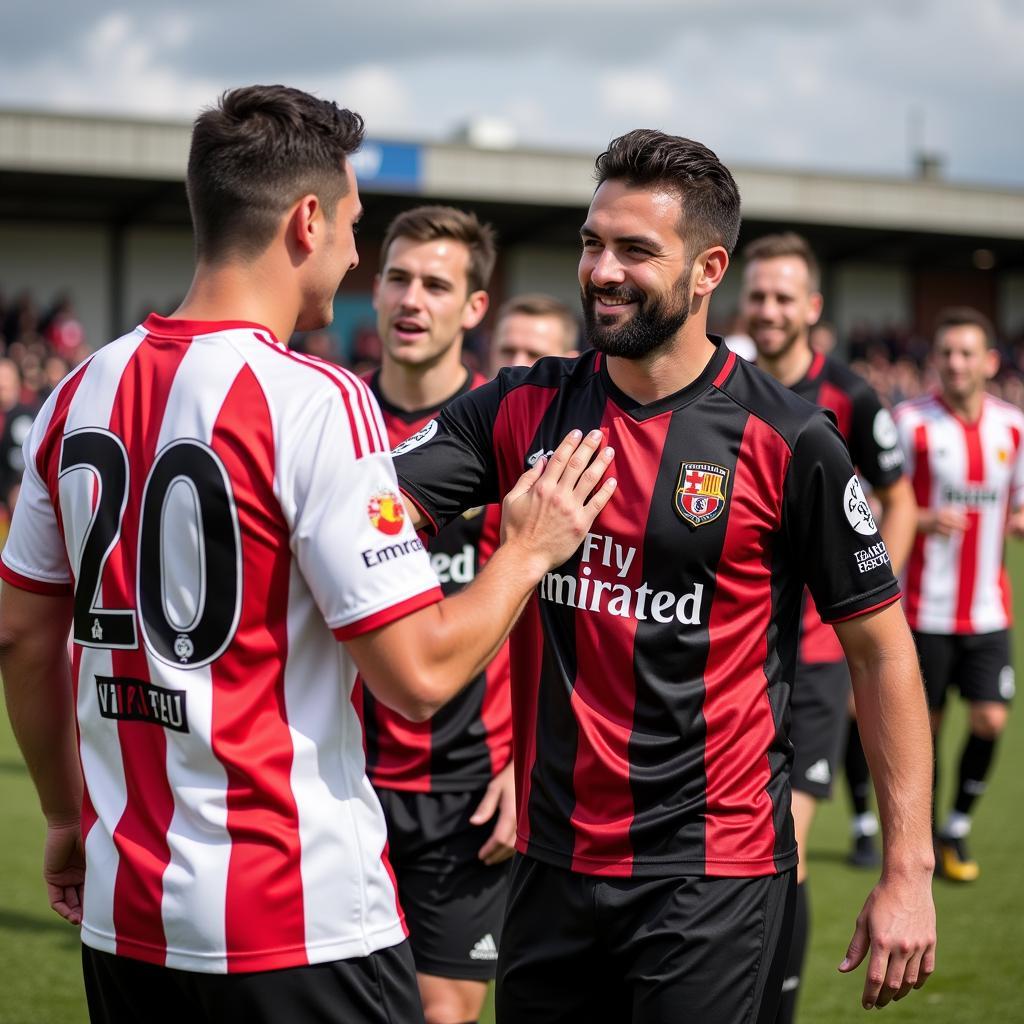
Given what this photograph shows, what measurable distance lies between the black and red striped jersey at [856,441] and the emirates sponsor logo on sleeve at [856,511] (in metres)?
2.48

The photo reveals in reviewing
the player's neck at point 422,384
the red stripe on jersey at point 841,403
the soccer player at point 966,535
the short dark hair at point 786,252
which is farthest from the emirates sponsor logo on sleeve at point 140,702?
the soccer player at point 966,535

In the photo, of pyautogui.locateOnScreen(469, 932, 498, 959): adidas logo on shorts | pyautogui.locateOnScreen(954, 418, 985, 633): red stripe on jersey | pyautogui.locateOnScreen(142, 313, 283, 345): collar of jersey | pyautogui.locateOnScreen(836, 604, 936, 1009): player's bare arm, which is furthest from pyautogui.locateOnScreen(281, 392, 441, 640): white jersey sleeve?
pyautogui.locateOnScreen(954, 418, 985, 633): red stripe on jersey

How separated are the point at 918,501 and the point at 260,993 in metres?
5.99

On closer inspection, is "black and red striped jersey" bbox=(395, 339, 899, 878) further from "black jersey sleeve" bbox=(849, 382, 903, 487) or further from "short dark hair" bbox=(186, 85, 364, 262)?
"black jersey sleeve" bbox=(849, 382, 903, 487)

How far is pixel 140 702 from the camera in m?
2.09

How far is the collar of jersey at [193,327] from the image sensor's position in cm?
212

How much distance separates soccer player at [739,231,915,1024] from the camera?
4996mm

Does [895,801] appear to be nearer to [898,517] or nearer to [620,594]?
[620,594]

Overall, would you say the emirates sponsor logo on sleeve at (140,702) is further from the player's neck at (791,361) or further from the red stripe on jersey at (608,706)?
the player's neck at (791,361)

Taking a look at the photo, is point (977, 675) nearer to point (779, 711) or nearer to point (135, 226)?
point (779, 711)

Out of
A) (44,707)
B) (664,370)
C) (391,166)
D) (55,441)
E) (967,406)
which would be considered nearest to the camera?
(55,441)

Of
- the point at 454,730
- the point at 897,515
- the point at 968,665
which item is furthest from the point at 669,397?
the point at 968,665

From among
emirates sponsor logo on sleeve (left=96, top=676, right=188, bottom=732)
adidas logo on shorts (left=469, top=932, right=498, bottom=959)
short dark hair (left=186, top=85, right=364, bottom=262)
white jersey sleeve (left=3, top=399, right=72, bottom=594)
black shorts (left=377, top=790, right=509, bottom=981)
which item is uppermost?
short dark hair (left=186, top=85, right=364, bottom=262)

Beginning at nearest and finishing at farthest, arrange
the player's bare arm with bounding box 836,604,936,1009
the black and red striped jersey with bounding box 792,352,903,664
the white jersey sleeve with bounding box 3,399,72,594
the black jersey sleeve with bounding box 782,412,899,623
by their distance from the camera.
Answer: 1. the white jersey sleeve with bounding box 3,399,72,594
2. the player's bare arm with bounding box 836,604,936,1009
3. the black jersey sleeve with bounding box 782,412,899,623
4. the black and red striped jersey with bounding box 792,352,903,664
